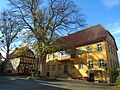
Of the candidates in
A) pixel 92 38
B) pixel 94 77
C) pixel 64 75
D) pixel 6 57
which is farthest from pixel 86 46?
pixel 6 57

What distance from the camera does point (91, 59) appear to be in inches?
959

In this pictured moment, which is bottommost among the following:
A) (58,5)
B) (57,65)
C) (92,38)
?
(57,65)

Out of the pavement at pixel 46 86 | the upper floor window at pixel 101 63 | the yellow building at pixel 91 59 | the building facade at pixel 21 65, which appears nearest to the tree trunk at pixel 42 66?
the yellow building at pixel 91 59

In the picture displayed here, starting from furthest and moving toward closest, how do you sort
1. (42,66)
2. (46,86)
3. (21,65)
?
(21,65) < (42,66) < (46,86)

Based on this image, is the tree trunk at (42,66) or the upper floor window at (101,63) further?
the upper floor window at (101,63)

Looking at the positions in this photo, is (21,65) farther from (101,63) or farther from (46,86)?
(46,86)

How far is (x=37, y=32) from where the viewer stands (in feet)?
62.4

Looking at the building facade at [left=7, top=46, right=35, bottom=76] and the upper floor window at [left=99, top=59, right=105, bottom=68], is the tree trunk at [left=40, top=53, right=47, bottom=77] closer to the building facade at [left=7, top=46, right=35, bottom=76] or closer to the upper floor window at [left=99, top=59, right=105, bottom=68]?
the upper floor window at [left=99, top=59, right=105, bottom=68]

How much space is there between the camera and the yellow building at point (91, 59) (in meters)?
22.5

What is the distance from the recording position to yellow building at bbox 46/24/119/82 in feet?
73.8

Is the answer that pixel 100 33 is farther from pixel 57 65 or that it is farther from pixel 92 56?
pixel 57 65

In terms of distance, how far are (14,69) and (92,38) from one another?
24634mm

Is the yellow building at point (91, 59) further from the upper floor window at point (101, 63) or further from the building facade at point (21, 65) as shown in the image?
the building facade at point (21, 65)

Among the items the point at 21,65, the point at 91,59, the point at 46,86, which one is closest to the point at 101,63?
the point at 91,59
